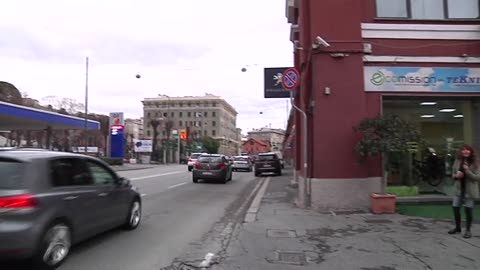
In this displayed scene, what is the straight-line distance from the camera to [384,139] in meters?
11.7

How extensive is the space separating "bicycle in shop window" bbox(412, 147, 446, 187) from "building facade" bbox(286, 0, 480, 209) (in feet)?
1.14

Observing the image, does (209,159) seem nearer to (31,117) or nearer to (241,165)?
(31,117)

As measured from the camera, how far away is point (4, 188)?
20.9ft

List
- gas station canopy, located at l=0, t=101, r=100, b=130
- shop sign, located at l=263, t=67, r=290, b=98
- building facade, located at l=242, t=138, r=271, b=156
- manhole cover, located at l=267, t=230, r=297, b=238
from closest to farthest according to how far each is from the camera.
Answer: manhole cover, located at l=267, t=230, r=297, b=238
shop sign, located at l=263, t=67, r=290, b=98
gas station canopy, located at l=0, t=101, r=100, b=130
building facade, located at l=242, t=138, r=271, b=156

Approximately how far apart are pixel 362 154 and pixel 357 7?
394 cm

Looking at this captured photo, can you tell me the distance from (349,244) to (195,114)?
125758mm

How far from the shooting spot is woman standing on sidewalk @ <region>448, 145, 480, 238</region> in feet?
30.2

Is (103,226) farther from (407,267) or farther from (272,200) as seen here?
(272,200)

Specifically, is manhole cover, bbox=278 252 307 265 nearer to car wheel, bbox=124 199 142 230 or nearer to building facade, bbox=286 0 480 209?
car wheel, bbox=124 199 142 230

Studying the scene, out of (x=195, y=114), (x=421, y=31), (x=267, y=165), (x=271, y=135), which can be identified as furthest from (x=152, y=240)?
(x=271, y=135)

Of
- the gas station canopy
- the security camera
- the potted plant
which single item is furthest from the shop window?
the gas station canopy

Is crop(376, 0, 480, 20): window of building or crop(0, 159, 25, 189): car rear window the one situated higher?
crop(376, 0, 480, 20): window of building

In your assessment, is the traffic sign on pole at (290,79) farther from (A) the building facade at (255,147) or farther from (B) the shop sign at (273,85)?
(A) the building facade at (255,147)

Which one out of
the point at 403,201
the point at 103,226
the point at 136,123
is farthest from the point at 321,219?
the point at 136,123
